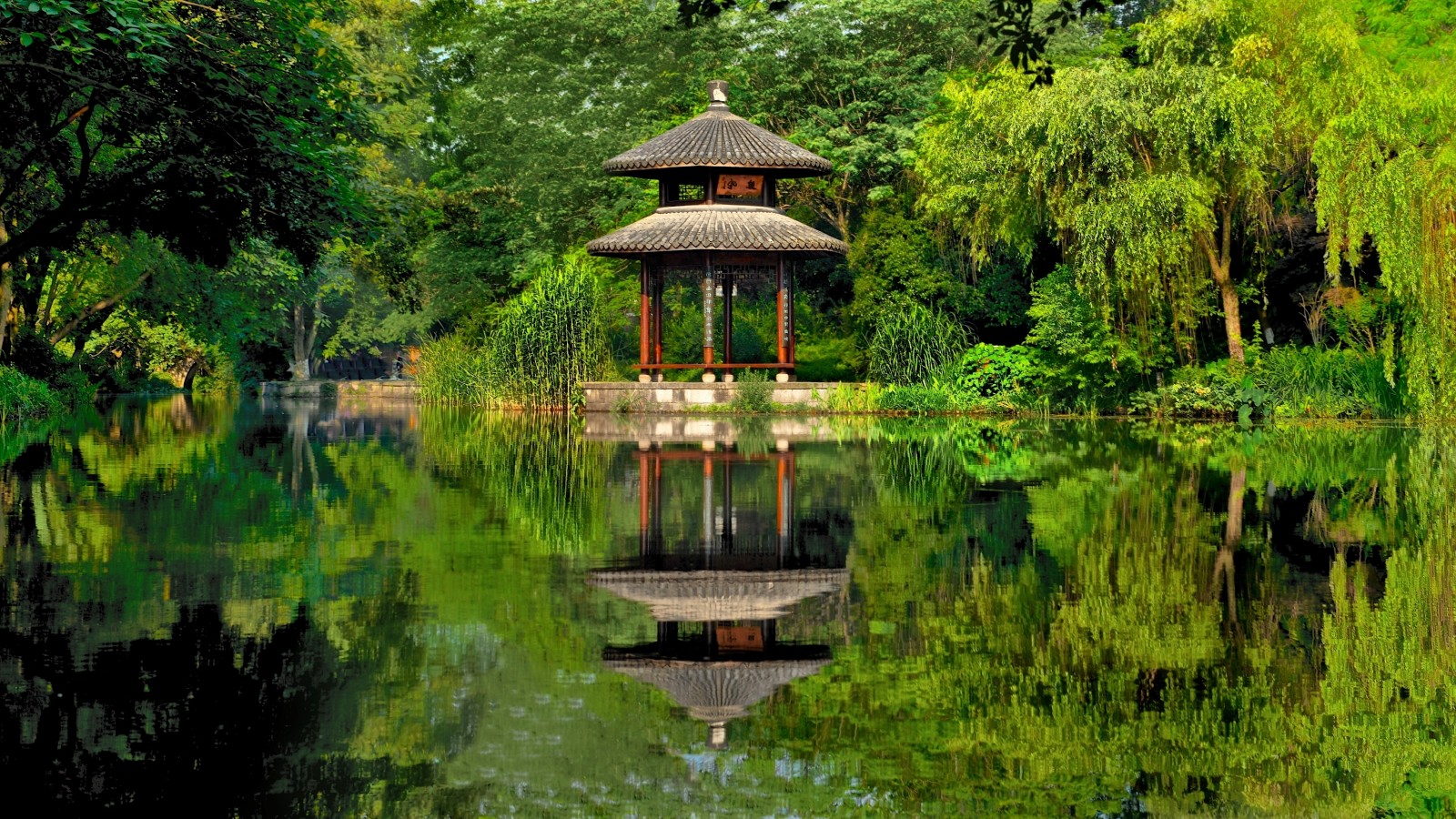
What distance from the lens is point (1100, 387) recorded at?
3478 cm

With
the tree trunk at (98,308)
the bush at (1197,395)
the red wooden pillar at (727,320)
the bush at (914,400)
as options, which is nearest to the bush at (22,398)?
the tree trunk at (98,308)

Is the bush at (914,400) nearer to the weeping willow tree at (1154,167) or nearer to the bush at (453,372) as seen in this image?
the weeping willow tree at (1154,167)

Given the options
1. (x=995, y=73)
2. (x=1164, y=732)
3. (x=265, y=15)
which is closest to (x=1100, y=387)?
(x=995, y=73)

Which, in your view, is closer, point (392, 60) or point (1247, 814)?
point (1247, 814)

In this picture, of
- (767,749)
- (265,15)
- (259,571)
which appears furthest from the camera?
(265,15)

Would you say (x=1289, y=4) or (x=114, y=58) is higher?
(x=1289, y=4)

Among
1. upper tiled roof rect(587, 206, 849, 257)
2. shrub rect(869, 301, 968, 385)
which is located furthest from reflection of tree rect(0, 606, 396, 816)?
shrub rect(869, 301, 968, 385)

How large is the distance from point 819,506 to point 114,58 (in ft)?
30.5

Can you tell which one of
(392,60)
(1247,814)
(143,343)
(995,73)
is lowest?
(1247,814)

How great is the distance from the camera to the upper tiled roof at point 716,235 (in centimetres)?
3634

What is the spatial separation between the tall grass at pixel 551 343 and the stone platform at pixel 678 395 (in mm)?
1121

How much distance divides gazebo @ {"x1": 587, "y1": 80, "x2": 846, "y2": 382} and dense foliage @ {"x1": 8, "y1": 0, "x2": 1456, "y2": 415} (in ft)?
7.21

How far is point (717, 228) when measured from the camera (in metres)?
37.1

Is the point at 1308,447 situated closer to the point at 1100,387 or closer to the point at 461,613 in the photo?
the point at 1100,387
